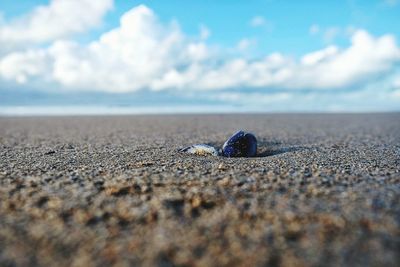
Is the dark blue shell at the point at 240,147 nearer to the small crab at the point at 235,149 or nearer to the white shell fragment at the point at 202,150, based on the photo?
the small crab at the point at 235,149

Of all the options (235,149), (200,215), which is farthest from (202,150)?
(200,215)

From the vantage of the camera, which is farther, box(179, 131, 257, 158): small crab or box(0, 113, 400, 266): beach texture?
box(179, 131, 257, 158): small crab

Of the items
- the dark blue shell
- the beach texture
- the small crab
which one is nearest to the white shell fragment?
the small crab

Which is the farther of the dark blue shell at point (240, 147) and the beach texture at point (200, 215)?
the dark blue shell at point (240, 147)

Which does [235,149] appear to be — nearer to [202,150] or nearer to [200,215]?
[202,150]

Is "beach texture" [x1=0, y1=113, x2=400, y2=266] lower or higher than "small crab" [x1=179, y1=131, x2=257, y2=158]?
lower

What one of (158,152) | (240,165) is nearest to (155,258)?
(240,165)

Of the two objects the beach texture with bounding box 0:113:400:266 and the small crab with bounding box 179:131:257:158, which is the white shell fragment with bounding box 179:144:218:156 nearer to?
the small crab with bounding box 179:131:257:158

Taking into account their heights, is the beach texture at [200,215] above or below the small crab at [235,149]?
below

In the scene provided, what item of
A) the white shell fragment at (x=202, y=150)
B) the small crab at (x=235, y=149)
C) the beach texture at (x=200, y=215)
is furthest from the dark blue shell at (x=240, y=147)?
the beach texture at (x=200, y=215)
